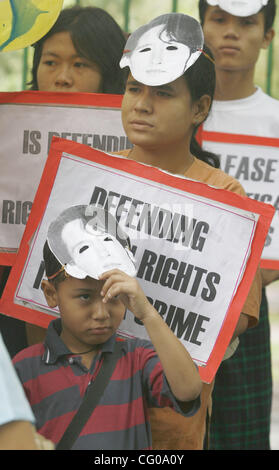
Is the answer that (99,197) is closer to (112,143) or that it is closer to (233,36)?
(112,143)

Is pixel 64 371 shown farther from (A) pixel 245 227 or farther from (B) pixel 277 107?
(B) pixel 277 107

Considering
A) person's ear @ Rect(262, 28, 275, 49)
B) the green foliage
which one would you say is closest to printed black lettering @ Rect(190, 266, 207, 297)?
person's ear @ Rect(262, 28, 275, 49)

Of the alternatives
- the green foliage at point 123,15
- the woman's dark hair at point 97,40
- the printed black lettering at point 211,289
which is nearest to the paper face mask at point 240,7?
the green foliage at point 123,15

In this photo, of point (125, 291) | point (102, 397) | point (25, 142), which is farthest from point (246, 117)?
point (102, 397)

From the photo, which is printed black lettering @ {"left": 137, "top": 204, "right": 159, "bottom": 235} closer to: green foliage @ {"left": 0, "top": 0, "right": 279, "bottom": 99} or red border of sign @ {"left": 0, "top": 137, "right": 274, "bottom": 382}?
red border of sign @ {"left": 0, "top": 137, "right": 274, "bottom": 382}

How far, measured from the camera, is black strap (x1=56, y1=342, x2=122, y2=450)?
1766 mm

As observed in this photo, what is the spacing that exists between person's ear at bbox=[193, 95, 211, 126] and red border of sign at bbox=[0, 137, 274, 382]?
0.20 m

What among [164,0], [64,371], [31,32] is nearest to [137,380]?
[64,371]

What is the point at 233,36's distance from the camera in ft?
8.32

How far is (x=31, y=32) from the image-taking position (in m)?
2.21

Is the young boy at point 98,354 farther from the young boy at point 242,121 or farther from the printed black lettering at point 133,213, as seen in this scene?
the young boy at point 242,121

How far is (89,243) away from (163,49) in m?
0.54

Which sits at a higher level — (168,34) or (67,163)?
(168,34)
